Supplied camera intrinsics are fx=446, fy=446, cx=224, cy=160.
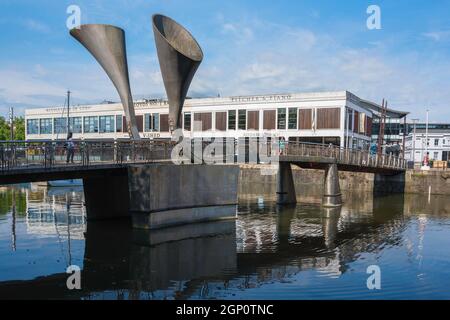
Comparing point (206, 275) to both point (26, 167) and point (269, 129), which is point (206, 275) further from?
point (269, 129)

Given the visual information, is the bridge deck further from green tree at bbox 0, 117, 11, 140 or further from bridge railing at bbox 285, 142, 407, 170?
green tree at bbox 0, 117, 11, 140

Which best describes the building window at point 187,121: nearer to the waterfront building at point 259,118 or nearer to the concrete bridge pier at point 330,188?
the waterfront building at point 259,118

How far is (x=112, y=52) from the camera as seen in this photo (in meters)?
30.7

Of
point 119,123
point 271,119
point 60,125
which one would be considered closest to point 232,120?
point 271,119

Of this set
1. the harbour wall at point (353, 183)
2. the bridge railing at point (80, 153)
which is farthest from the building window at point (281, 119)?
the bridge railing at point (80, 153)

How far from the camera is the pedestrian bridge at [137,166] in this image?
20.5m

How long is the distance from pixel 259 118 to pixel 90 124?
3682 cm

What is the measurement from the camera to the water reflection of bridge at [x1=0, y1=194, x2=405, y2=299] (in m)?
15.9

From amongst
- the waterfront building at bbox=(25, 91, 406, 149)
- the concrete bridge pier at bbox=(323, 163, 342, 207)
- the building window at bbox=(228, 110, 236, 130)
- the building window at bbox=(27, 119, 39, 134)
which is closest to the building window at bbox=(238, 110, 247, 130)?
the waterfront building at bbox=(25, 91, 406, 149)

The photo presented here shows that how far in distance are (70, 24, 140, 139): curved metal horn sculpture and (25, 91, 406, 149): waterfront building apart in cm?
3649

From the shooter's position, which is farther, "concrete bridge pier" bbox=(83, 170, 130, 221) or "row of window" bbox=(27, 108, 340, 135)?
"row of window" bbox=(27, 108, 340, 135)
